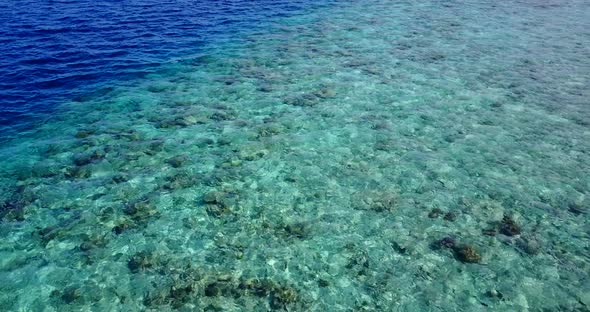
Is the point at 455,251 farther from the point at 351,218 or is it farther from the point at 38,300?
the point at 38,300

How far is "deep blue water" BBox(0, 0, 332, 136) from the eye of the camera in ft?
115

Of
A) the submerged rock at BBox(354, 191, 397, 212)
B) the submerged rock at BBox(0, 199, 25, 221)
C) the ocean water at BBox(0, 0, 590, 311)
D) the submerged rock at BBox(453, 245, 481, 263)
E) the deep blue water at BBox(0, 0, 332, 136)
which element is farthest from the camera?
the deep blue water at BBox(0, 0, 332, 136)

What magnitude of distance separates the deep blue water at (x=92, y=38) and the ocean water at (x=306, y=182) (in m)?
0.49

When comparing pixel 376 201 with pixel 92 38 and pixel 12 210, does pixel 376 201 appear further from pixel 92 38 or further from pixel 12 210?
pixel 92 38

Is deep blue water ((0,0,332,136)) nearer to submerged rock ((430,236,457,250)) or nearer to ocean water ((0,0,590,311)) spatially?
ocean water ((0,0,590,311))

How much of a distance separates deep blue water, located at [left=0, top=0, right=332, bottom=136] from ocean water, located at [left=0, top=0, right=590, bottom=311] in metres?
0.49

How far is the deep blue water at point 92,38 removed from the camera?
115 ft

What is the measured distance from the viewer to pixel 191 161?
26062 millimetres

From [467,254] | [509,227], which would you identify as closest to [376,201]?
[467,254]

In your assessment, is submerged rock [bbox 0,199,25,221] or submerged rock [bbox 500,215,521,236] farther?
submerged rock [bbox 0,199,25,221]

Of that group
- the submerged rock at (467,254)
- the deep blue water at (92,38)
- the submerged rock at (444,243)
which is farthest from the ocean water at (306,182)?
the deep blue water at (92,38)

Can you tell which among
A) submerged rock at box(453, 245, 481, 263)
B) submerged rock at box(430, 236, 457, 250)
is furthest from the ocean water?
submerged rock at box(430, 236, 457, 250)

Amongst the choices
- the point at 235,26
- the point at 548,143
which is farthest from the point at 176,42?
the point at 548,143

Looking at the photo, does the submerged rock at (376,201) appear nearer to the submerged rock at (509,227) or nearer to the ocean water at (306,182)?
the ocean water at (306,182)
